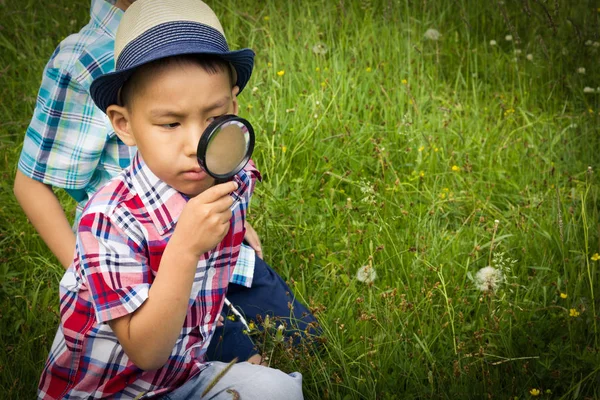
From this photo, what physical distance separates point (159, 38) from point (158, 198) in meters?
0.38

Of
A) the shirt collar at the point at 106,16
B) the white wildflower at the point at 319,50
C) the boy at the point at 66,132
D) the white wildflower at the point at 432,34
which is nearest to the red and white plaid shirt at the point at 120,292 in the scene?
the boy at the point at 66,132

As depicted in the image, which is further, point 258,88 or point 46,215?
point 258,88

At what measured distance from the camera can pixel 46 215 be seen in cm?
223

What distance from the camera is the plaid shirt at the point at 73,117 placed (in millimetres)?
2202

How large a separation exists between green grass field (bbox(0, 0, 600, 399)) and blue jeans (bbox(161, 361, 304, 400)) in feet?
0.80

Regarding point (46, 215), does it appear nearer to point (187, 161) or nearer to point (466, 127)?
point (187, 161)

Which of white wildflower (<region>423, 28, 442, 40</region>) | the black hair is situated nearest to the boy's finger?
the black hair

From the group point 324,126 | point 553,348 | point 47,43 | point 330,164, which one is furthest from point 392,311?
point 47,43

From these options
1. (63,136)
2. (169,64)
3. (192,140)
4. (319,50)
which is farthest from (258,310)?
(319,50)

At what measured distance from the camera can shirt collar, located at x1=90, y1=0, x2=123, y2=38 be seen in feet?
7.34

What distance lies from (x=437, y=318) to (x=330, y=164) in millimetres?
1006

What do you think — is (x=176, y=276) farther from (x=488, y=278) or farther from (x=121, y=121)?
(x=488, y=278)

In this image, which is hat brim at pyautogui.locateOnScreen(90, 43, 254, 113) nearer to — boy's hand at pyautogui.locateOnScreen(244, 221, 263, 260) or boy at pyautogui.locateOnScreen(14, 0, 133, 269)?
boy at pyautogui.locateOnScreen(14, 0, 133, 269)

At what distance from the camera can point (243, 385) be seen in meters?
1.87
